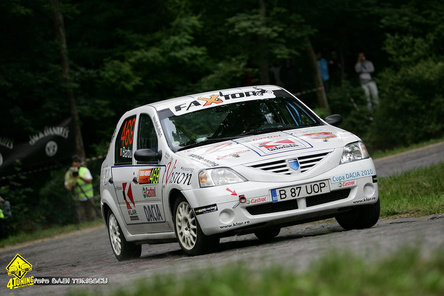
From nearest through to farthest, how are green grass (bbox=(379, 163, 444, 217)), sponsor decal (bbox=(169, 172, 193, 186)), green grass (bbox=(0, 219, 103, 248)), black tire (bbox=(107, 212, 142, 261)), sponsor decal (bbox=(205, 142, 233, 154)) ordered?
sponsor decal (bbox=(169, 172, 193, 186)) → sponsor decal (bbox=(205, 142, 233, 154)) → green grass (bbox=(379, 163, 444, 217)) → black tire (bbox=(107, 212, 142, 261)) → green grass (bbox=(0, 219, 103, 248))

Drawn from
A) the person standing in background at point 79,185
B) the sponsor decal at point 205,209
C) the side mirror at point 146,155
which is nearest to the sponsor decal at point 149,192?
the side mirror at point 146,155

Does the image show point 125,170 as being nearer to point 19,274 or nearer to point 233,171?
point 19,274

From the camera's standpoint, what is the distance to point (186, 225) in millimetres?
10078

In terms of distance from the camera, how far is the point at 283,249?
8430mm

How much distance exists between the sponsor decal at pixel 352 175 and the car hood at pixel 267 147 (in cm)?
32

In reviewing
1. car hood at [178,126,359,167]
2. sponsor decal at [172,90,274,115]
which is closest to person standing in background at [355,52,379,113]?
sponsor decal at [172,90,274,115]

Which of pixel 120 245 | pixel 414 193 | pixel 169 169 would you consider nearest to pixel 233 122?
pixel 169 169

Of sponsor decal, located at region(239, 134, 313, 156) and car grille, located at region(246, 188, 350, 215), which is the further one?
sponsor decal, located at region(239, 134, 313, 156)

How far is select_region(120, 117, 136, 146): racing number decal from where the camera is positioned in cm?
1186

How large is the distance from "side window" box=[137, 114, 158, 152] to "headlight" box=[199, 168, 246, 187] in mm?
1506

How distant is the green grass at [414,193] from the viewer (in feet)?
38.3

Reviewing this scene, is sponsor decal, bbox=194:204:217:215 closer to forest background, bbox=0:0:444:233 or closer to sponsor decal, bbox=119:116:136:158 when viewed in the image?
sponsor decal, bbox=119:116:136:158

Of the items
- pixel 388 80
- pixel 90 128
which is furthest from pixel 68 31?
pixel 388 80

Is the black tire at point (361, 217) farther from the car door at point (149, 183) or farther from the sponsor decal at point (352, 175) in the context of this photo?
the car door at point (149, 183)
